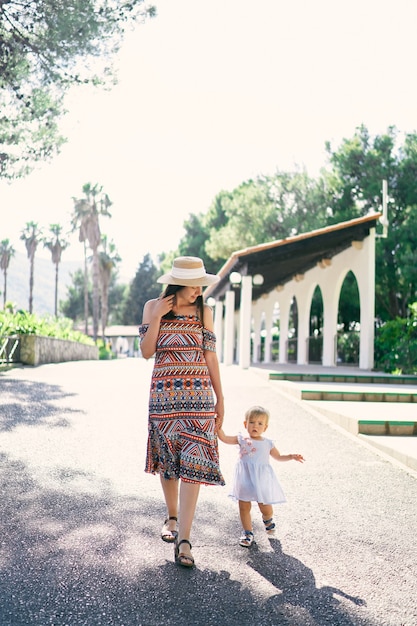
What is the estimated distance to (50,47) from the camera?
48.3 ft

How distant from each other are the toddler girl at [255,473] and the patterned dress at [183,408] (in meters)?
0.28

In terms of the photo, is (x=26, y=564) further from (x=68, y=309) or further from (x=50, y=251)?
(x=68, y=309)

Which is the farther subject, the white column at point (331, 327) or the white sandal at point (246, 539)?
the white column at point (331, 327)

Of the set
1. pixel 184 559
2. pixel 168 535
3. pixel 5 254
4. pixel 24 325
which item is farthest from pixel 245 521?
pixel 5 254

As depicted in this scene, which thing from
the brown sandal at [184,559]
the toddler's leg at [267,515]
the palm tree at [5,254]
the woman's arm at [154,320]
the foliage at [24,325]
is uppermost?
the palm tree at [5,254]

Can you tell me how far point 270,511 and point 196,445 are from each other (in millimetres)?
718

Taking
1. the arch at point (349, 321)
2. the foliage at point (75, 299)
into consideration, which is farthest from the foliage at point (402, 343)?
the foliage at point (75, 299)

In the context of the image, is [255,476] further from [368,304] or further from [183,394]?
[368,304]

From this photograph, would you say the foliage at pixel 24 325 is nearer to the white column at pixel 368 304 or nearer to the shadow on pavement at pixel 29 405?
the shadow on pavement at pixel 29 405

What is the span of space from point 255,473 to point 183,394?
2.25 feet

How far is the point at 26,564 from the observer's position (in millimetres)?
3182

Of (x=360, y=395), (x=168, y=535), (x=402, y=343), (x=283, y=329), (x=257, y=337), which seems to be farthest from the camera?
(x=257, y=337)

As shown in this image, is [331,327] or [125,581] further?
[331,327]

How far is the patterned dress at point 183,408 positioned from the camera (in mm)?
3361
